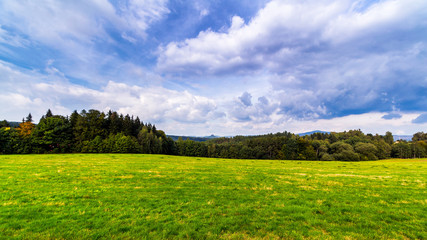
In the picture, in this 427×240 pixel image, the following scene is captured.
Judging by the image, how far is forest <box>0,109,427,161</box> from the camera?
190ft

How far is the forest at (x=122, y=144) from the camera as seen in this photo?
57.9m

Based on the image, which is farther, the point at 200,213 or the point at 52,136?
the point at 52,136

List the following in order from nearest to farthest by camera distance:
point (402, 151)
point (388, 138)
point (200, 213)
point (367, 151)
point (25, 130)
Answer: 1. point (200, 213)
2. point (25, 130)
3. point (367, 151)
4. point (402, 151)
5. point (388, 138)

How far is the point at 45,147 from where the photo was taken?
Result: 2314 inches

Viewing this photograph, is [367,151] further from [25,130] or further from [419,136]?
[25,130]

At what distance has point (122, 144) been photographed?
66.8m

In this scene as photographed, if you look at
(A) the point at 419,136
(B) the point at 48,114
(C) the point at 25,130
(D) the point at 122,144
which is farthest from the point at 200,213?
(A) the point at 419,136

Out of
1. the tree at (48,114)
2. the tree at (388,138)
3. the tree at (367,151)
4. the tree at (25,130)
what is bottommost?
the tree at (367,151)

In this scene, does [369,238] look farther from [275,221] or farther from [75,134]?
[75,134]

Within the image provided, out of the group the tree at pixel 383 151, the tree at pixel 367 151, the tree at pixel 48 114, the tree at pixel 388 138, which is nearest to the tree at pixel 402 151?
the tree at pixel 383 151

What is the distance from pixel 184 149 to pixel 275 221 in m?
111

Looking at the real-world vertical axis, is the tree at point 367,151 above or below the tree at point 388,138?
below

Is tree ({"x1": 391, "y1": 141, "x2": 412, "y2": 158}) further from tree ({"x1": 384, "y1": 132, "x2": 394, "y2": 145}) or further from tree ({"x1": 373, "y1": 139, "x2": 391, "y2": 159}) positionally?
tree ({"x1": 384, "y1": 132, "x2": 394, "y2": 145})

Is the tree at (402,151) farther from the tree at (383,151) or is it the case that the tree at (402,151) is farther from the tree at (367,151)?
the tree at (367,151)
